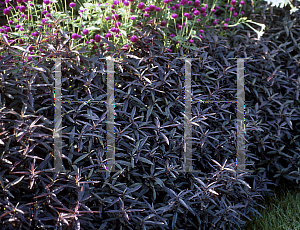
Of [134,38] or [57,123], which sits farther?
[134,38]

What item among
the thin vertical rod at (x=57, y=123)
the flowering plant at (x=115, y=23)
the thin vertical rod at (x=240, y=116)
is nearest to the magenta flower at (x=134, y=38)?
the flowering plant at (x=115, y=23)

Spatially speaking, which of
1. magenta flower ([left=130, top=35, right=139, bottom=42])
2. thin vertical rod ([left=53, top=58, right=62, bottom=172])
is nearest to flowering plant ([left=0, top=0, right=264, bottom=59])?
magenta flower ([left=130, top=35, right=139, bottom=42])

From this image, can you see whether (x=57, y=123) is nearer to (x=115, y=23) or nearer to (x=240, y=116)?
(x=115, y=23)

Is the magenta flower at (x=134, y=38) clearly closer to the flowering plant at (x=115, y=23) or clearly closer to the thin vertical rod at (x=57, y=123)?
the flowering plant at (x=115, y=23)

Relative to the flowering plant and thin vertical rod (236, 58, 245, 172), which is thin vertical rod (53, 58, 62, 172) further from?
thin vertical rod (236, 58, 245, 172)

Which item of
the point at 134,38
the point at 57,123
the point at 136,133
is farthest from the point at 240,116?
the point at 57,123

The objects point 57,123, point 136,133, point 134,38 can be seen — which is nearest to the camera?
point 57,123

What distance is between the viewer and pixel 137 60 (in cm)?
215

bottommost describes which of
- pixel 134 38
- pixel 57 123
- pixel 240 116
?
pixel 240 116

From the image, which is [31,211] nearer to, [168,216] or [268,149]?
[168,216]

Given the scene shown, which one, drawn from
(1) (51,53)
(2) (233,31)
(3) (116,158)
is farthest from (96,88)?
(2) (233,31)

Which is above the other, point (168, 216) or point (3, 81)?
point (3, 81)

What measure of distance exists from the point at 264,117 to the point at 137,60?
1267 mm

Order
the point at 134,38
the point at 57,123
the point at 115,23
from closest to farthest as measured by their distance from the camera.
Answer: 1. the point at 57,123
2. the point at 134,38
3. the point at 115,23
